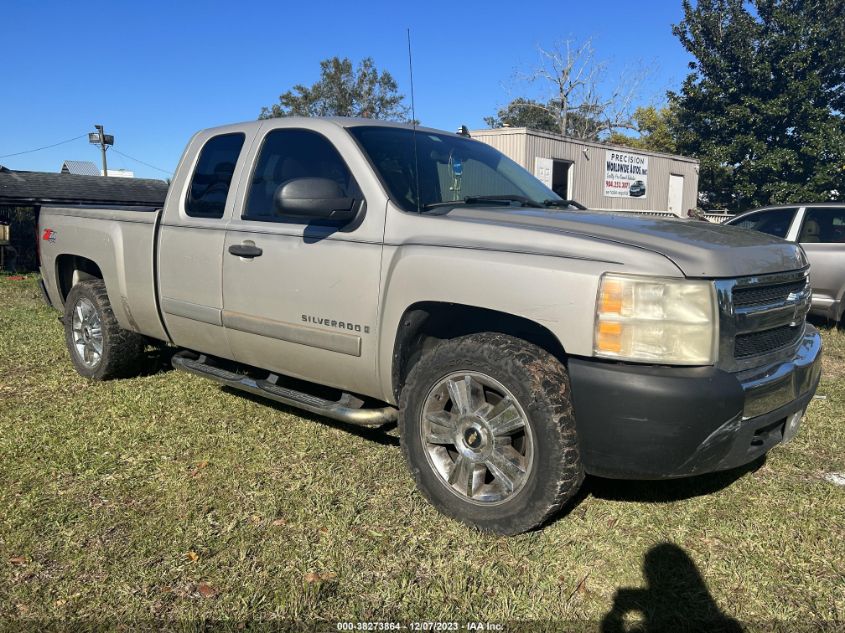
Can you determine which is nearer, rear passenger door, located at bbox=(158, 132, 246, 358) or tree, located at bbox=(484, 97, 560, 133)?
rear passenger door, located at bbox=(158, 132, 246, 358)

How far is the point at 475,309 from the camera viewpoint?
125 inches

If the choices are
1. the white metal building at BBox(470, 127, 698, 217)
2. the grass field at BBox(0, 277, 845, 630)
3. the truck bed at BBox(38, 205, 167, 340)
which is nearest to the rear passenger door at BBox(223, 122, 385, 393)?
the grass field at BBox(0, 277, 845, 630)

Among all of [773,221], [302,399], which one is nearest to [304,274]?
[302,399]

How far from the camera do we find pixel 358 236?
344cm

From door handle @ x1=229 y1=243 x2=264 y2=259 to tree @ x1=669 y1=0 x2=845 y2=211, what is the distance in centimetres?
3057

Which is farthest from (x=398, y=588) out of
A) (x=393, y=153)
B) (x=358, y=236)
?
(x=393, y=153)

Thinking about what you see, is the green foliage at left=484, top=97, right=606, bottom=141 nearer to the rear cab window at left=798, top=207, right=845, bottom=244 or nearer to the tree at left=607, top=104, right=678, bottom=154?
the tree at left=607, top=104, right=678, bottom=154

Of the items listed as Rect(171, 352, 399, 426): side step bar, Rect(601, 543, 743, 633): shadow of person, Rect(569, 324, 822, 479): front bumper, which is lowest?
Rect(601, 543, 743, 633): shadow of person

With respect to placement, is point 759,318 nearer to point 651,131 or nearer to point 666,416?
point 666,416

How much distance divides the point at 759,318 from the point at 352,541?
202 cm

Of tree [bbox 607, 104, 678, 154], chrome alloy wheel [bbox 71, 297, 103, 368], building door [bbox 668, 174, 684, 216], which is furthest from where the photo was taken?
tree [bbox 607, 104, 678, 154]

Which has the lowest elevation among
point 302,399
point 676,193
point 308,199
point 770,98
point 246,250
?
point 302,399

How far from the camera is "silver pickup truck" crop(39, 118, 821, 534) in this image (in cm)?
261

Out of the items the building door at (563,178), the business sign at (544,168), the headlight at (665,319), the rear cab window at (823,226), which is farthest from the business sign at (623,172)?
the headlight at (665,319)
